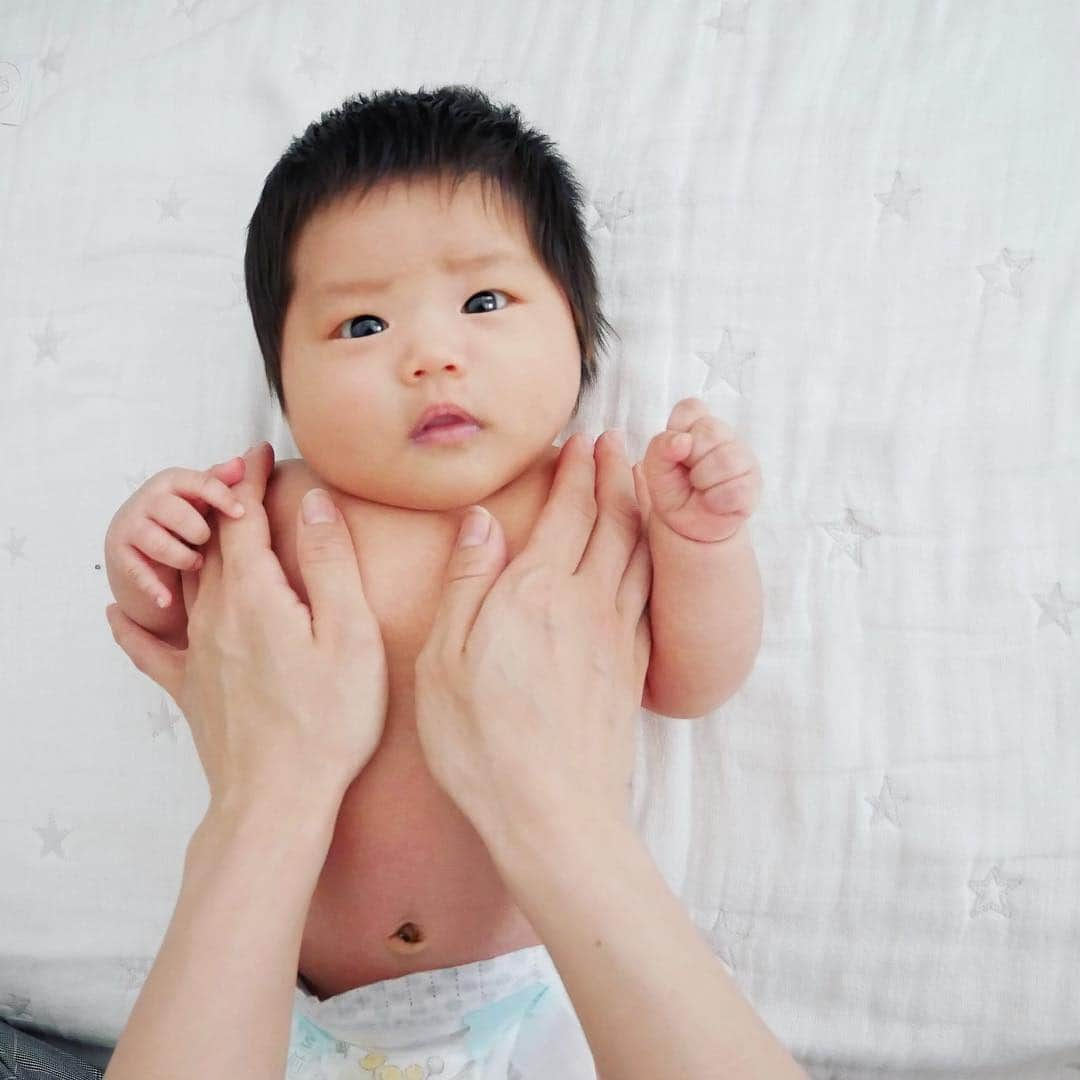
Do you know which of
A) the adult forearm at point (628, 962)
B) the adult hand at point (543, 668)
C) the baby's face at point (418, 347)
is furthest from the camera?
the baby's face at point (418, 347)

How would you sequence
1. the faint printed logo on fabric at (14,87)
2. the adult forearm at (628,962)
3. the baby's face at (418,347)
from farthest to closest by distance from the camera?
1. the faint printed logo on fabric at (14,87)
2. the baby's face at (418,347)
3. the adult forearm at (628,962)

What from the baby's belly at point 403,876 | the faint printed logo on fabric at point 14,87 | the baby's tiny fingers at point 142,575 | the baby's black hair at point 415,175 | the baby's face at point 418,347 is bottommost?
the baby's belly at point 403,876

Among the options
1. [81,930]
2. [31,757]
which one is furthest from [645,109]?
[81,930]

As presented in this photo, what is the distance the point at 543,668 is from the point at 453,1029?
1.19 feet

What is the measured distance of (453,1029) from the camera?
1.07m

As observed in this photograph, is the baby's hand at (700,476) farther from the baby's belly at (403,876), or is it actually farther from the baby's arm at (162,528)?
the baby's arm at (162,528)

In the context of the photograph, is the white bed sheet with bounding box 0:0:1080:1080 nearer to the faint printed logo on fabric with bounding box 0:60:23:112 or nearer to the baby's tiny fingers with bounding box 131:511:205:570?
the faint printed logo on fabric with bounding box 0:60:23:112

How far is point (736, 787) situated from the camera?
1.19 metres

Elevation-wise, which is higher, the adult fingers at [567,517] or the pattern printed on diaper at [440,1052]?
the adult fingers at [567,517]

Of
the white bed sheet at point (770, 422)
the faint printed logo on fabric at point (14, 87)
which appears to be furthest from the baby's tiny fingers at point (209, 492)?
the faint printed logo on fabric at point (14, 87)

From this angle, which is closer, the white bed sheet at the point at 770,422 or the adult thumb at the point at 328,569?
the adult thumb at the point at 328,569

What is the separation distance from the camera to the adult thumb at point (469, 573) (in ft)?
3.26

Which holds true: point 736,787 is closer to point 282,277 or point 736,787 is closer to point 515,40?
point 282,277

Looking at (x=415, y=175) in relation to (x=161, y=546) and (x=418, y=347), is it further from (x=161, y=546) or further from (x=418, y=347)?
(x=161, y=546)
